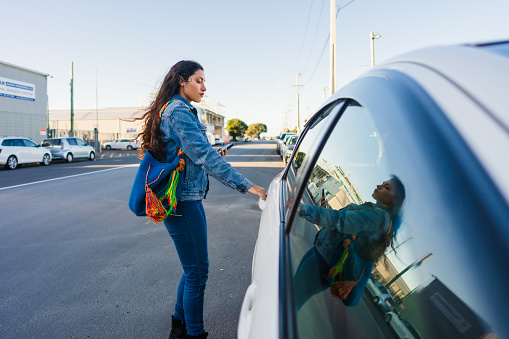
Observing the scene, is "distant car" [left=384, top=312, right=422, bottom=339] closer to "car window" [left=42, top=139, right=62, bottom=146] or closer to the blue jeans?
the blue jeans

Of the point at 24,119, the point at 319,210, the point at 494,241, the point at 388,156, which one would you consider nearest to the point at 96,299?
the point at 319,210

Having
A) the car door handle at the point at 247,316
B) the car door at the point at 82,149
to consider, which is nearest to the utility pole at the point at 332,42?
the car door at the point at 82,149

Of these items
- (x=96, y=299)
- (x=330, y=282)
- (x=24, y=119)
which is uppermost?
(x=24, y=119)

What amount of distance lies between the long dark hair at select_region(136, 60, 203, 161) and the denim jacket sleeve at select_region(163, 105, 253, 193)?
3.8 inches

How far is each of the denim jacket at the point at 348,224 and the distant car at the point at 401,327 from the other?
0.19 metres

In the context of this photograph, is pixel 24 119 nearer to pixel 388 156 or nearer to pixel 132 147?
pixel 132 147

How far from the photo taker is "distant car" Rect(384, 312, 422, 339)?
683mm

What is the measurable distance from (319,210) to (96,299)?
2652mm

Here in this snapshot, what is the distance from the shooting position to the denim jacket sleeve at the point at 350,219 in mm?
915

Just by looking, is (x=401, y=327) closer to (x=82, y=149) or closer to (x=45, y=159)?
(x=45, y=159)

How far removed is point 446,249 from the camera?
610mm

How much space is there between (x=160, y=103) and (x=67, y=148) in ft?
70.2

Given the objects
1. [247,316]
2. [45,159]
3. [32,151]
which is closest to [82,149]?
[45,159]

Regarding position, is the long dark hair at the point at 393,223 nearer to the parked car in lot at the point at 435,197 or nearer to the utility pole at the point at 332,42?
the parked car in lot at the point at 435,197
